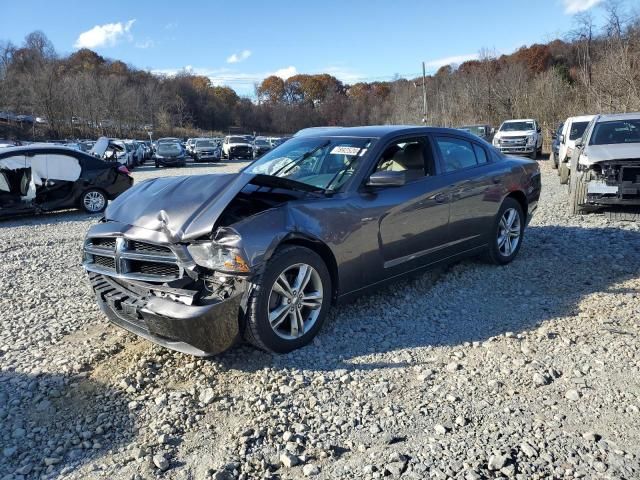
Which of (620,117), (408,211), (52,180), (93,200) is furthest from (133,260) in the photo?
(620,117)

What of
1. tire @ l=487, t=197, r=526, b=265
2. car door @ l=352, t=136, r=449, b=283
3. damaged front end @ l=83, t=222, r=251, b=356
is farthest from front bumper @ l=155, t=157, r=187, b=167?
damaged front end @ l=83, t=222, r=251, b=356

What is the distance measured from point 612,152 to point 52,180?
1069cm

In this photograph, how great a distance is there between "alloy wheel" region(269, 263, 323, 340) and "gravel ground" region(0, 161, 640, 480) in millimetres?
228

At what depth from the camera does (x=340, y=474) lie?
2609 millimetres

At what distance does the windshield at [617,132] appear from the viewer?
9.09 m

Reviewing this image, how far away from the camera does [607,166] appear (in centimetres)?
818

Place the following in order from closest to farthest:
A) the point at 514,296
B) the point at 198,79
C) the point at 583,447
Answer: the point at 583,447 < the point at 514,296 < the point at 198,79

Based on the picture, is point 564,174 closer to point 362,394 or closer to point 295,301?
point 295,301

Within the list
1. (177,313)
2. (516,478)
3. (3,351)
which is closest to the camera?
(516,478)

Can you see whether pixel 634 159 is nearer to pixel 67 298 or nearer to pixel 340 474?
pixel 340 474

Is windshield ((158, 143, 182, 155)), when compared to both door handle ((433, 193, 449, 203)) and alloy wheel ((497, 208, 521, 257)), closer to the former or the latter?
alloy wheel ((497, 208, 521, 257))

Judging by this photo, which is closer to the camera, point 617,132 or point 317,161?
point 317,161

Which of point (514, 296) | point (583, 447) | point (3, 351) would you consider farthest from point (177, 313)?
point (514, 296)

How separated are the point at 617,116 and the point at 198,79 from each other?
4586 inches
